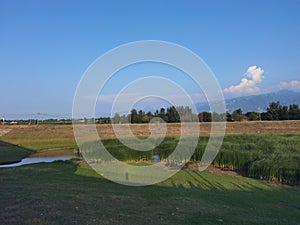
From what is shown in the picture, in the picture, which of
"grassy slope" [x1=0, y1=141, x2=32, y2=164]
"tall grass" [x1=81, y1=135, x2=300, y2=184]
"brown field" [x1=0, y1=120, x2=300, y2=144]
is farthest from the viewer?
"brown field" [x1=0, y1=120, x2=300, y2=144]

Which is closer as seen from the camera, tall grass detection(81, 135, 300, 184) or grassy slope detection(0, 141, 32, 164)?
tall grass detection(81, 135, 300, 184)

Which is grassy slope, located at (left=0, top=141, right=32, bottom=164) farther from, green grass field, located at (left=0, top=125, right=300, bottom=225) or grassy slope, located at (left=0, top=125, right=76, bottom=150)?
green grass field, located at (left=0, top=125, right=300, bottom=225)

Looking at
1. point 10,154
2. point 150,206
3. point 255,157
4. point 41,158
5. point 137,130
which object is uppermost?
point 137,130

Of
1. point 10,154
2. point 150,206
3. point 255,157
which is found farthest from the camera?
point 10,154

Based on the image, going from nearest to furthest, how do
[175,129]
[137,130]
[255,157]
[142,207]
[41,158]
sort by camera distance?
[142,207]
[255,157]
[41,158]
[137,130]
[175,129]

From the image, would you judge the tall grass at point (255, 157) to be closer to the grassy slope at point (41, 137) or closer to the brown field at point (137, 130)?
the grassy slope at point (41, 137)

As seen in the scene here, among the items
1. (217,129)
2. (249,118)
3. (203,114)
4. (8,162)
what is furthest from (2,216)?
(249,118)

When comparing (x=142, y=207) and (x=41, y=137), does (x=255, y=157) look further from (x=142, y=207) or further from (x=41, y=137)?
(x=41, y=137)

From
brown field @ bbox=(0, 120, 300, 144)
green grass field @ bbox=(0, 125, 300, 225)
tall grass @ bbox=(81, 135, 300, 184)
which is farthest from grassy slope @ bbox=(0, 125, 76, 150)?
green grass field @ bbox=(0, 125, 300, 225)

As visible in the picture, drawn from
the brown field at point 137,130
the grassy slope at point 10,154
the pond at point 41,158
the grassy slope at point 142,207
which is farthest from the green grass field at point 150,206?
the brown field at point 137,130

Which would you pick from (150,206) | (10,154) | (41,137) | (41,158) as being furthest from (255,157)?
(41,137)

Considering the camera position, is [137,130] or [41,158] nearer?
[41,158]

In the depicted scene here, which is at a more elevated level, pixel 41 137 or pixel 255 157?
pixel 41 137

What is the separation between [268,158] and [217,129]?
586 inches
